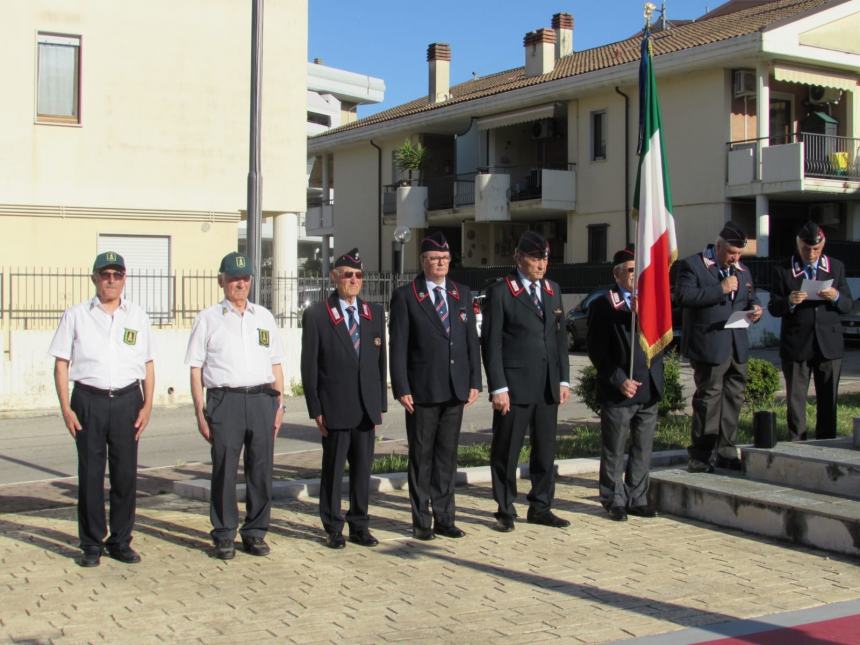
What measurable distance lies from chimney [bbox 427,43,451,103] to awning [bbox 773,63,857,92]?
54.1ft

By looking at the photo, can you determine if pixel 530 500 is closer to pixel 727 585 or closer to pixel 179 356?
pixel 727 585

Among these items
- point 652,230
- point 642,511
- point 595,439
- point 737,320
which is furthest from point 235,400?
point 595,439

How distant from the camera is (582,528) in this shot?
8.09 m

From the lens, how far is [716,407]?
9.16m

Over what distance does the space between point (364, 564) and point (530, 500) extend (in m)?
1.61

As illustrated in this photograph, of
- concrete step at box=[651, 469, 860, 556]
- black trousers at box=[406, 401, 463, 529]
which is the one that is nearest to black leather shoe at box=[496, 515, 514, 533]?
black trousers at box=[406, 401, 463, 529]

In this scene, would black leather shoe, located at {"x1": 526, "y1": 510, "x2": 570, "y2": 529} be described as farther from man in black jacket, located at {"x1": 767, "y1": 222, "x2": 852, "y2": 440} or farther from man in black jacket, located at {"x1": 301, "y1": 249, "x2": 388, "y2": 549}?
man in black jacket, located at {"x1": 767, "y1": 222, "x2": 852, "y2": 440}

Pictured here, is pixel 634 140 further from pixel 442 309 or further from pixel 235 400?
pixel 235 400

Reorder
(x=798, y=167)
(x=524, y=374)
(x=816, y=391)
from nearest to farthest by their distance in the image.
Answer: (x=524, y=374) → (x=816, y=391) → (x=798, y=167)

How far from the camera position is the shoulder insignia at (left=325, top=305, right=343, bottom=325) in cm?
777

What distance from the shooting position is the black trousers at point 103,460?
7.15 metres

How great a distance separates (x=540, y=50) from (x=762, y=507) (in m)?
31.5

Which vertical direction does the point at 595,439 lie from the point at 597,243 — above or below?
below

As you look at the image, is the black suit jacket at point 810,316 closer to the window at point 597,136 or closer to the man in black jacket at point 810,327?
the man in black jacket at point 810,327
